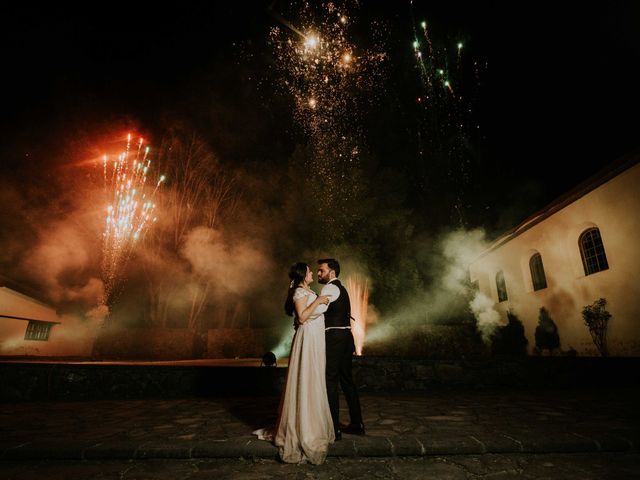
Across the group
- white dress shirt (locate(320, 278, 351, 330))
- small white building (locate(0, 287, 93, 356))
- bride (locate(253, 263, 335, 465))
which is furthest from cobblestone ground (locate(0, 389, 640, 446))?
small white building (locate(0, 287, 93, 356))

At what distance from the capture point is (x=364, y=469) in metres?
2.92

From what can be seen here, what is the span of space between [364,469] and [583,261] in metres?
14.9

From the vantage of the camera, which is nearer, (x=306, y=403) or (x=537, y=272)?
(x=306, y=403)

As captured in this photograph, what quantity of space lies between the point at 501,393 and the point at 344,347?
433 centimetres

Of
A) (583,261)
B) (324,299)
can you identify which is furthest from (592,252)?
(324,299)

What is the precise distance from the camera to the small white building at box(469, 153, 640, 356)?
1109 cm

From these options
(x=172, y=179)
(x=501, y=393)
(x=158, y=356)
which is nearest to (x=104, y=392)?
(x=501, y=393)

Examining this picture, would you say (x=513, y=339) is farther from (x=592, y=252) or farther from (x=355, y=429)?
(x=355, y=429)

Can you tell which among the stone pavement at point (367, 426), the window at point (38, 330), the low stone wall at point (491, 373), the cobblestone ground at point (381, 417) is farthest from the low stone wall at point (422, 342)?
the window at point (38, 330)

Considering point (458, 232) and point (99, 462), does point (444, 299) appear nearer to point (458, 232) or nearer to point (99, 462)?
point (458, 232)

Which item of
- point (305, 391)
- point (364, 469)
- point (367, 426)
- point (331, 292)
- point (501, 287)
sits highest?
point (501, 287)

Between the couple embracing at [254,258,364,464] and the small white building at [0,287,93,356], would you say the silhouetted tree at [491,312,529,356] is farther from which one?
the small white building at [0,287,93,356]

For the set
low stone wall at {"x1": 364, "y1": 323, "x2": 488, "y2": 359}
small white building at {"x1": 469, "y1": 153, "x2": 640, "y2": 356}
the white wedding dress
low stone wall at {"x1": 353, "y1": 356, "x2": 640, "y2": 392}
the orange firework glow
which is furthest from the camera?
low stone wall at {"x1": 364, "y1": 323, "x2": 488, "y2": 359}

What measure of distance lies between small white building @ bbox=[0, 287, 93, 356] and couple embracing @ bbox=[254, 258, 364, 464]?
2100 cm
